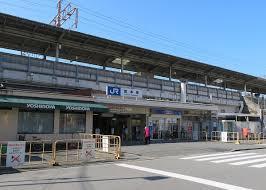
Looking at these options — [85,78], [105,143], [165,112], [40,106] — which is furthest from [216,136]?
[40,106]

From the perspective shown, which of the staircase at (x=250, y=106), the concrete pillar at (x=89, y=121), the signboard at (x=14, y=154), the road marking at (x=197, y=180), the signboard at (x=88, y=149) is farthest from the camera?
the staircase at (x=250, y=106)

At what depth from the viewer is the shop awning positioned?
2225 centimetres

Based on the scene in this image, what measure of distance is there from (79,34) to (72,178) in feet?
85.8

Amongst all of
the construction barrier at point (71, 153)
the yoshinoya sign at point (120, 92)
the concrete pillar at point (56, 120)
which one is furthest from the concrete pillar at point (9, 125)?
the yoshinoya sign at point (120, 92)

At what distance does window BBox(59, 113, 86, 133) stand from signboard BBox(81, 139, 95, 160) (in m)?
9.17

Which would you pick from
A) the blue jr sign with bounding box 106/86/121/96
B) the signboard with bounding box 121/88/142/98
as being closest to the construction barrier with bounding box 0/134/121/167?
the blue jr sign with bounding box 106/86/121/96

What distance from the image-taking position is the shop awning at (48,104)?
22250 mm

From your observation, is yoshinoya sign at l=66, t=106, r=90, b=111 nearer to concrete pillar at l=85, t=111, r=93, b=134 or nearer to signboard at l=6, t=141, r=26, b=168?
concrete pillar at l=85, t=111, r=93, b=134

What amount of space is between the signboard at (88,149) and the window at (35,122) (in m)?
8.68

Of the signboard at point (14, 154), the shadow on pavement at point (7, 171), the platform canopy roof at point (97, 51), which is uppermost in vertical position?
the platform canopy roof at point (97, 51)

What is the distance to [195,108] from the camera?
→ 37250 millimetres

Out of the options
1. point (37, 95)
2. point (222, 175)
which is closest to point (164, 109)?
point (37, 95)

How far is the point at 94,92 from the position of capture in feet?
108

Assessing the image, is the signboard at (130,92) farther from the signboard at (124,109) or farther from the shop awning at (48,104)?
the shop awning at (48,104)
